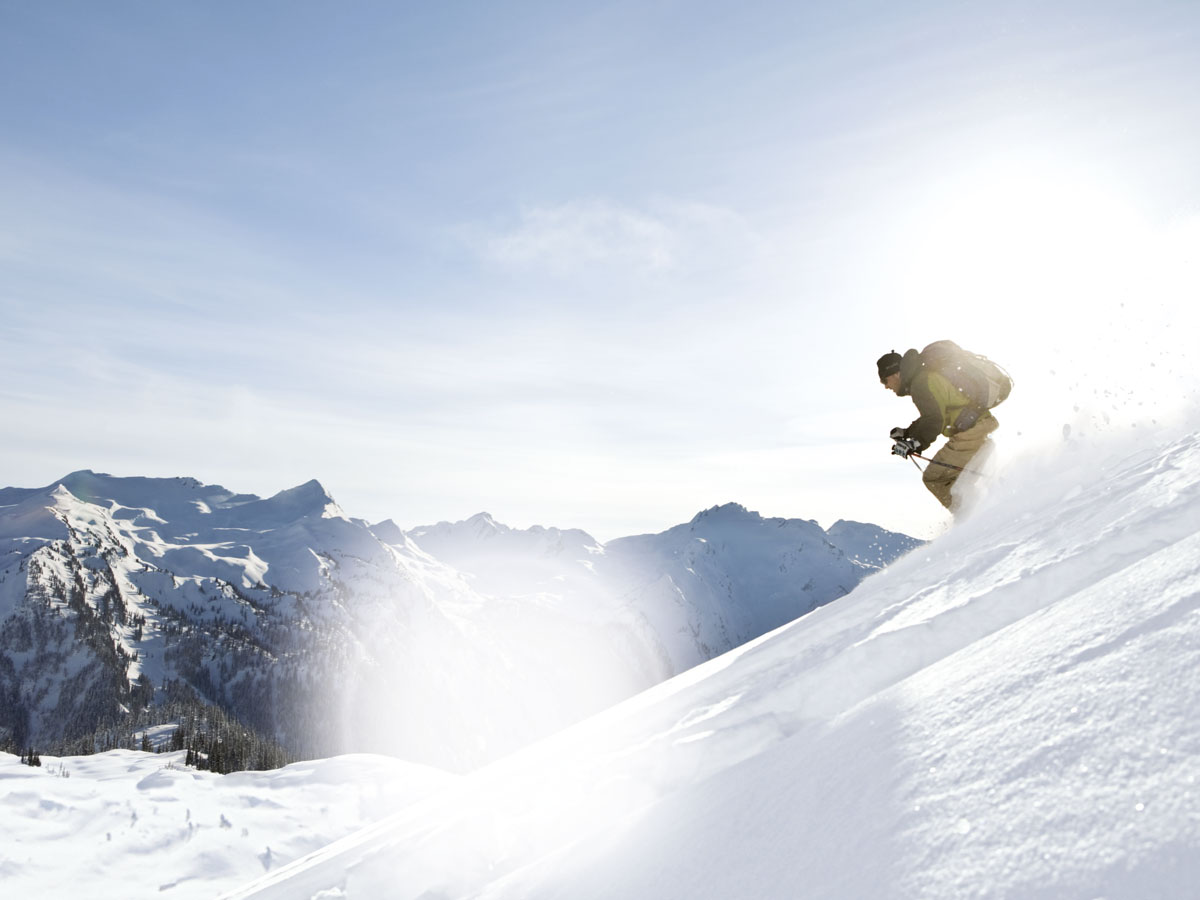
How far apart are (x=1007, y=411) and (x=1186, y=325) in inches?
115

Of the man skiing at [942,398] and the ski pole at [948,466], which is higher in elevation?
the man skiing at [942,398]

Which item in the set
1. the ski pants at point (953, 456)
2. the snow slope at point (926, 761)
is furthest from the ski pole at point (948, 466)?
the snow slope at point (926, 761)

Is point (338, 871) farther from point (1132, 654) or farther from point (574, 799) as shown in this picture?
point (1132, 654)

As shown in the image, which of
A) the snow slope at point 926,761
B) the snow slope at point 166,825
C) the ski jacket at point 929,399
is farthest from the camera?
the snow slope at point 166,825

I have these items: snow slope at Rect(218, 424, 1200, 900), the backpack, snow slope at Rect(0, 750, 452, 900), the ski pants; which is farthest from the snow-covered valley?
snow slope at Rect(0, 750, 452, 900)

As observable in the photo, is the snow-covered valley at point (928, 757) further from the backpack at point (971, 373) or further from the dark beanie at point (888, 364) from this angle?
the dark beanie at point (888, 364)

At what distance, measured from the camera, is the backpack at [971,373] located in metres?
10.2

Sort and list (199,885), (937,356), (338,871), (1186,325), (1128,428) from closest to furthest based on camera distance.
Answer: (338,871)
(1128,428)
(1186,325)
(937,356)
(199,885)

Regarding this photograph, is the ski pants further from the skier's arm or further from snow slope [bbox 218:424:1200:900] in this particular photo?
snow slope [bbox 218:424:1200:900]

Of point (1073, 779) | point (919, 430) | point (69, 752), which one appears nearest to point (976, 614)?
point (1073, 779)

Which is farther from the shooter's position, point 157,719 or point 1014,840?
point 157,719

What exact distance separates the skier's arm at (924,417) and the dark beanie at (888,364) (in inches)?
15.0

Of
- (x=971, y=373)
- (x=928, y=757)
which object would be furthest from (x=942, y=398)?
(x=928, y=757)

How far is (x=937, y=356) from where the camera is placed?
10.4 m
